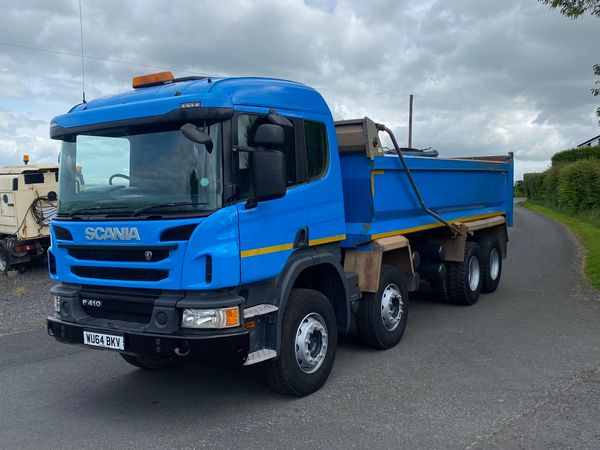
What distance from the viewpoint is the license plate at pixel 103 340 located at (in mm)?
4512

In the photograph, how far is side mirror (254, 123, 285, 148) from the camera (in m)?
4.45

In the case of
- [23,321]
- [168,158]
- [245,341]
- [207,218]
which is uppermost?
[168,158]

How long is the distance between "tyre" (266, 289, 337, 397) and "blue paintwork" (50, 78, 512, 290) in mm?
433

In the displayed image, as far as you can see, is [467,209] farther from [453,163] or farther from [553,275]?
[553,275]

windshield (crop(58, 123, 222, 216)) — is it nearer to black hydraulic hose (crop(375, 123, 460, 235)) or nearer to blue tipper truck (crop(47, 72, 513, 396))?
blue tipper truck (crop(47, 72, 513, 396))

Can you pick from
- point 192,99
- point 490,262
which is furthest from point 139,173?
point 490,262

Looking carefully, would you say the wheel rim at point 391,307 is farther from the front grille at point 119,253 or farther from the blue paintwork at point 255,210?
the front grille at point 119,253

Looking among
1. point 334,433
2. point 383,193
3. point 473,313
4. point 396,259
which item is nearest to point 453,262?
point 473,313

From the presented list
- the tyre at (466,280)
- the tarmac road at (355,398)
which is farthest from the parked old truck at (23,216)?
the tyre at (466,280)

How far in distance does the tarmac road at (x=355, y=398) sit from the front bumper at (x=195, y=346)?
60cm

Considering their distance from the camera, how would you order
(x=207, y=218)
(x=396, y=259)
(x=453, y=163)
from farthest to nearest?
(x=453, y=163), (x=396, y=259), (x=207, y=218)

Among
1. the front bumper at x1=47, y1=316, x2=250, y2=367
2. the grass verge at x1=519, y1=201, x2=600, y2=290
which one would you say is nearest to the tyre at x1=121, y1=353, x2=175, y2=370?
the front bumper at x1=47, y1=316, x2=250, y2=367

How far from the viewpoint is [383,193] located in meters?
6.34

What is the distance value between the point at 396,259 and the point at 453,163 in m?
2.15
